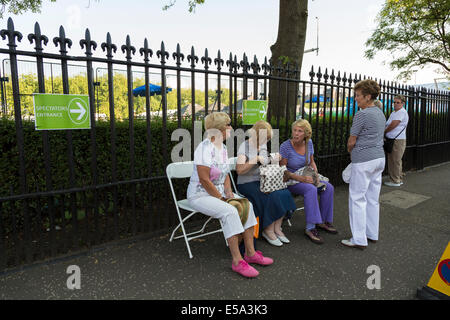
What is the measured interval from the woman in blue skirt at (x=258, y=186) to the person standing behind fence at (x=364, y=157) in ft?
2.63

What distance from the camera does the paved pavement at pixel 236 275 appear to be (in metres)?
2.73

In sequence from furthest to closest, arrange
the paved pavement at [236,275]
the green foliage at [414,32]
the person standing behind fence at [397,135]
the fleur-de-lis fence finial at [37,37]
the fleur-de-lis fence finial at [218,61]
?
the green foliage at [414,32], the person standing behind fence at [397,135], the fleur-de-lis fence finial at [218,61], the fleur-de-lis fence finial at [37,37], the paved pavement at [236,275]

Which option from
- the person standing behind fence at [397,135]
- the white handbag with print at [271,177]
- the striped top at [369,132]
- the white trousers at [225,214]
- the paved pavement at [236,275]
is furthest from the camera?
the person standing behind fence at [397,135]

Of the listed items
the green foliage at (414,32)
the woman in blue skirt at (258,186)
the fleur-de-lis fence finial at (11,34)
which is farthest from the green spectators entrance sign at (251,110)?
the green foliage at (414,32)

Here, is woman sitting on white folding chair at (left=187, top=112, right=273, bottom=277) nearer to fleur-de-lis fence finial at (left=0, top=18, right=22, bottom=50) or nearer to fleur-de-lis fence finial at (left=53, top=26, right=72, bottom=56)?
fleur-de-lis fence finial at (left=53, top=26, right=72, bottom=56)

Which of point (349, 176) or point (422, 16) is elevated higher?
point (422, 16)

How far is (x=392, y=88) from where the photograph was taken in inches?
286

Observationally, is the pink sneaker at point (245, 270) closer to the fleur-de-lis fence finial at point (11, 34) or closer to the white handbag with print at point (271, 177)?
the white handbag with print at point (271, 177)

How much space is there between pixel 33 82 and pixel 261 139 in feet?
27.6

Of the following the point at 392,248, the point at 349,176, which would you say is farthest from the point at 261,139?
the point at 392,248

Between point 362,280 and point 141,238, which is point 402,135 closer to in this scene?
point 362,280

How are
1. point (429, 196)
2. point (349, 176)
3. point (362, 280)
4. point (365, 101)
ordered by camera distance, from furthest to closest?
point (429, 196)
point (349, 176)
point (365, 101)
point (362, 280)

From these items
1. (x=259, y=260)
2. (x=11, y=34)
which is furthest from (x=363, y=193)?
(x=11, y=34)
